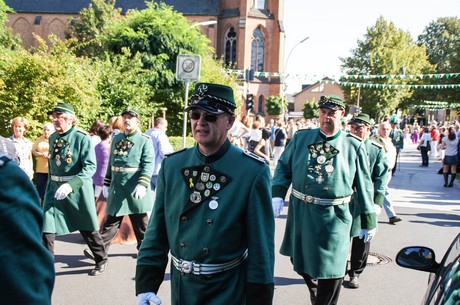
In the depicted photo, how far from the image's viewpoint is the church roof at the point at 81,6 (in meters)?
59.4

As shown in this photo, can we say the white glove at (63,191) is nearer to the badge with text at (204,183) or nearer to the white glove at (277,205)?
the white glove at (277,205)

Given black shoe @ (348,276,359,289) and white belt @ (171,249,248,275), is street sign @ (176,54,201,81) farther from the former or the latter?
white belt @ (171,249,248,275)

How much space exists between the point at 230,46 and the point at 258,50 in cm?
292

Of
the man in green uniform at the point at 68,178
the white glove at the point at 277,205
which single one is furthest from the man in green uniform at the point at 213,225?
the man in green uniform at the point at 68,178

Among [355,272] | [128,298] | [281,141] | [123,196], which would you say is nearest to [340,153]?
[355,272]

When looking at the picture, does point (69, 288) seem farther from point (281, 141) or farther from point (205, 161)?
point (281, 141)

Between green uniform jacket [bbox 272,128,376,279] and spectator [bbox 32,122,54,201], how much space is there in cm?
527

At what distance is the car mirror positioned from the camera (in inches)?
119

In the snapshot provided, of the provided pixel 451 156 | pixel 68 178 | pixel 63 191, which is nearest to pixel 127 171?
pixel 68 178

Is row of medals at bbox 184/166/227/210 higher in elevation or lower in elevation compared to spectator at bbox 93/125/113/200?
higher

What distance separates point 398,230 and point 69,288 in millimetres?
6051

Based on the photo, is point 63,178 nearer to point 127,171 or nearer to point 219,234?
point 127,171

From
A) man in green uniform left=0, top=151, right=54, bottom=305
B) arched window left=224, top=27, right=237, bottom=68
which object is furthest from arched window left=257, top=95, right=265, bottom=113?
man in green uniform left=0, top=151, right=54, bottom=305

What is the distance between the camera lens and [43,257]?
58.7 inches
